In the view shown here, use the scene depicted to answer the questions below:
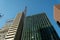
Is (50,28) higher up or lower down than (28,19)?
lower down

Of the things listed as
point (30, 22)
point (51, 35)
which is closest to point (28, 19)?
point (30, 22)

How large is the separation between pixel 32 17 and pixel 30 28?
55.7 ft

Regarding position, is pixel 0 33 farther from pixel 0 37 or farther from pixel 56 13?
pixel 56 13

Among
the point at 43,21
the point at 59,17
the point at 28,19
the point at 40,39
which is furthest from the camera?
the point at 28,19

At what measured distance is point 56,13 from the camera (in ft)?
16.9

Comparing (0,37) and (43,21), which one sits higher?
(43,21)

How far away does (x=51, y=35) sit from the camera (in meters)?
58.8

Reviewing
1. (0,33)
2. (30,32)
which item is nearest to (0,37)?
(0,33)

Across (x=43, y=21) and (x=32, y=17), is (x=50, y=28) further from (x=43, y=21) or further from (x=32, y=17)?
(x=32, y=17)

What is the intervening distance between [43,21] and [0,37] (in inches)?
1014

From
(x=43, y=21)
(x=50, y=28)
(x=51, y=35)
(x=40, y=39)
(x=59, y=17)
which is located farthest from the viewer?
(x=43, y=21)

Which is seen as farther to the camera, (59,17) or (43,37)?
(43,37)

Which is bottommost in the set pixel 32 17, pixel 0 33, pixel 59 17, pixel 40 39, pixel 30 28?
pixel 59 17

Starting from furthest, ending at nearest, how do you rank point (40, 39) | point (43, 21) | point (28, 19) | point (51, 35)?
point (28, 19)
point (43, 21)
point (51, 35)
point (40, 39)
